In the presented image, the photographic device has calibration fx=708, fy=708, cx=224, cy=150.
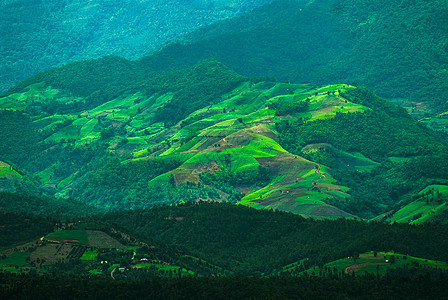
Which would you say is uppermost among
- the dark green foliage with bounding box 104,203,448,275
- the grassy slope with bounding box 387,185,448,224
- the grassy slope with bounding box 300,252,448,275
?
the grassy slope with bounding box 300,252,448,275

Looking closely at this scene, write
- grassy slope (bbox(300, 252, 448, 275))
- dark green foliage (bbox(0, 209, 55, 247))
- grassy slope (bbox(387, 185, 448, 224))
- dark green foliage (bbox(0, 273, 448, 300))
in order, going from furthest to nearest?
1. grassy slope (bbox(387, 185, 448, 224))
2. dark green foliage (bbox(0, 209, 55, 247))
3. grassy slope (bbox(300, 252, 448, 275))
4. dark green foliage (bbox(0, 273, 448, 300))

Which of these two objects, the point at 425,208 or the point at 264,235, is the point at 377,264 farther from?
the point at 425,208

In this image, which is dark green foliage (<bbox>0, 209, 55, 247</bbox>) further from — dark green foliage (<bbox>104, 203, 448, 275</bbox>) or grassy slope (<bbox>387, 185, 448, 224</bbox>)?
grassy slope (<bbox>387, 185, 448, 224</bbox>)

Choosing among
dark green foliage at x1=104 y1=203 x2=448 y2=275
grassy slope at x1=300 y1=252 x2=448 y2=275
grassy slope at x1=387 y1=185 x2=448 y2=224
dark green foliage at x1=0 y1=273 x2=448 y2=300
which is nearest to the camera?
dark green foliage at x1=0 y1=273 x2=448 y2=300

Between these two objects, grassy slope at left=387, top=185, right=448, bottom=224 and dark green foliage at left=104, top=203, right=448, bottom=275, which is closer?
dark green foliage at left=104, top=203, right=448, bottom=275

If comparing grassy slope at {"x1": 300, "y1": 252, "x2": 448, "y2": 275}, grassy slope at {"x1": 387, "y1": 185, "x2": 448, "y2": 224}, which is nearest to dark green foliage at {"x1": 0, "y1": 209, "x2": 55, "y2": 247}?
grassy slope at {"x1": 300, "y1": 252, "x2": 448, "y2": 275}

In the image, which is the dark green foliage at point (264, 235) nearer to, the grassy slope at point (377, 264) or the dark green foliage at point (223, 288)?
the grassy slope at point (377, 264)

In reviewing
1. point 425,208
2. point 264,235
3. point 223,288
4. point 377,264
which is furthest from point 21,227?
point 425,208

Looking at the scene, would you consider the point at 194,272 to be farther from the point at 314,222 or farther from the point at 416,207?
the point at 416,207
